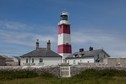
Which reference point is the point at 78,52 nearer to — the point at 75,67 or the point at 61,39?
the point at 61,39

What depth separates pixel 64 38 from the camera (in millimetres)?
62188

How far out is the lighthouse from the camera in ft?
204

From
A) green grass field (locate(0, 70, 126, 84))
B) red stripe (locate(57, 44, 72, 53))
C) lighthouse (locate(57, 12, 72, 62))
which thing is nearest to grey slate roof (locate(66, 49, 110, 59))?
lighthouse (locate(57, 12, 72, 62))

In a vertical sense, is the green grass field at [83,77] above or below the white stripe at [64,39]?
below

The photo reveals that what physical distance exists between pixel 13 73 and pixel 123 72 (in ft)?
38.7

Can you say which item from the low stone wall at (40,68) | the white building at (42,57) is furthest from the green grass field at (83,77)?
the white building at (42,57)

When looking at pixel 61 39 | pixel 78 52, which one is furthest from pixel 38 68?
pixel 78 52

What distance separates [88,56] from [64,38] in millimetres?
6822

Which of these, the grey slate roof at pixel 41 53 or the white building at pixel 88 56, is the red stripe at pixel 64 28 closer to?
the white building at pixel 88 56

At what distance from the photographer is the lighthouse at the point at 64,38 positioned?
204 ft

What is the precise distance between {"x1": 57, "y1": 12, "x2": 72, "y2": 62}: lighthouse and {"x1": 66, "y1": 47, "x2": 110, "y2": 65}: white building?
2.58 m

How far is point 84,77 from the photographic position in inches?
1090

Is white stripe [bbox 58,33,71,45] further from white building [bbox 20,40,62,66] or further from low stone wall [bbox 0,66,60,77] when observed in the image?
low stone wall [bbox 0,66,60,77]

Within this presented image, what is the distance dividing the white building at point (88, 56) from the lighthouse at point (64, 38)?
102 inches
